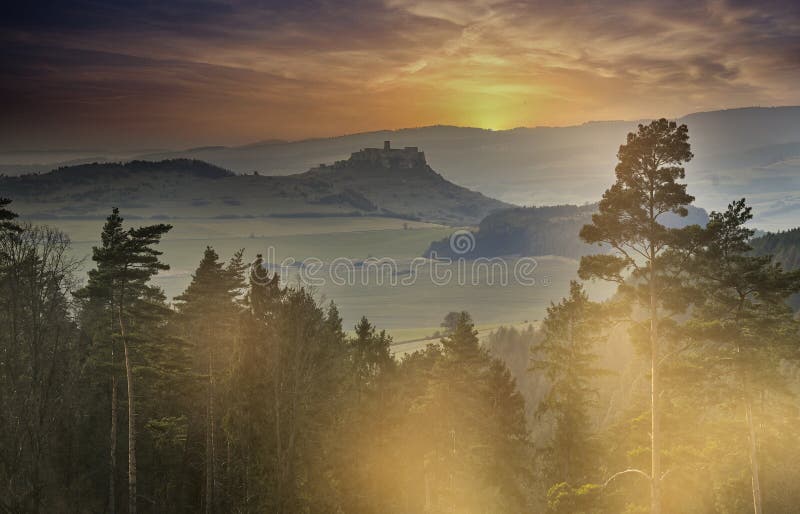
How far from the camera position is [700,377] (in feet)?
95.1

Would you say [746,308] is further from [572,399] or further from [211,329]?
[211,329]

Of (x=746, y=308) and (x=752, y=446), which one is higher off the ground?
(x=746, y=308)

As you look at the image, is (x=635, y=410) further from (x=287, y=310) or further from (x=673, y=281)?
(x=287, y=310)

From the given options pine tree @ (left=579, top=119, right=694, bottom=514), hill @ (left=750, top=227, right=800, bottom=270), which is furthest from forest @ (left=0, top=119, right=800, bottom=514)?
hill @ (left=750, top=227, right=800, bottom=270)

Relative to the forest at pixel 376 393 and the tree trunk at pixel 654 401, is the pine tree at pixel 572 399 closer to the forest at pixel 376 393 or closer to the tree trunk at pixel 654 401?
the forest at pixel 376 393

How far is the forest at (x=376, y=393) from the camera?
25047 millimetres

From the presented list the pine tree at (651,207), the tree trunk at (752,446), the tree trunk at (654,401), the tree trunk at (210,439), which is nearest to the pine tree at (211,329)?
the tree trunk at (210,439)

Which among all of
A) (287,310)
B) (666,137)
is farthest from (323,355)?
(666,137)

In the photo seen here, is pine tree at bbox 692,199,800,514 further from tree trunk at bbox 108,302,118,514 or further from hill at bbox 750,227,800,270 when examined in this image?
hill at bbox 750,227,800,270

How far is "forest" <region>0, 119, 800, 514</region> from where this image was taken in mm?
25047

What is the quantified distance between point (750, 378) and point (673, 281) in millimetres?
8545

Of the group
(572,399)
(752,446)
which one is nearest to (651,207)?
(572,399)

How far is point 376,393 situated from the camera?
37844 mm

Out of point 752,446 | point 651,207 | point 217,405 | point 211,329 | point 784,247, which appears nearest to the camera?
point 651,207
